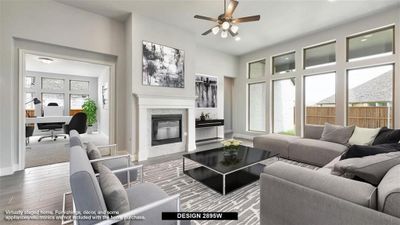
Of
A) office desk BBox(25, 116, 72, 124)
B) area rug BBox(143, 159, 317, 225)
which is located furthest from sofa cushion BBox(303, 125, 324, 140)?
office desk BBox(25, 116, 72, 124)

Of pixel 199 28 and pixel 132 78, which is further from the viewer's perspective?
pixel 199 28

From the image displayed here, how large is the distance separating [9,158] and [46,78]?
6117 millimetres

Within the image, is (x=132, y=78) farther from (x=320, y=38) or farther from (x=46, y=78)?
(x=46, y=78)

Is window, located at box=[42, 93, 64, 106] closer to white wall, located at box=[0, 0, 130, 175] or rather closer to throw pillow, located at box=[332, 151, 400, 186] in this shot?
white wall, located at box=[0, 0, 130, 175]

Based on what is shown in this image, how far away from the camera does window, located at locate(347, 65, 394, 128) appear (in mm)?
3947

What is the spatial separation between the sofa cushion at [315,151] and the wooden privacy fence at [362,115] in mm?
1716

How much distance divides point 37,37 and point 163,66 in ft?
8.05

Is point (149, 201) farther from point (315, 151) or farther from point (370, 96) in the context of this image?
point (370, 96)

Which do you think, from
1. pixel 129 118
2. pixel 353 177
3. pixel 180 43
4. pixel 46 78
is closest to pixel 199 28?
pixel 180 43

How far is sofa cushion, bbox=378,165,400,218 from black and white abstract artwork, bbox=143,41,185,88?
4.08 metres

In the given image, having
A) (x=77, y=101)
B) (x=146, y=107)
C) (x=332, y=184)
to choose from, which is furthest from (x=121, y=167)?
(x=77, y=101)

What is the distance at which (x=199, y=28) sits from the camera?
15.4ft

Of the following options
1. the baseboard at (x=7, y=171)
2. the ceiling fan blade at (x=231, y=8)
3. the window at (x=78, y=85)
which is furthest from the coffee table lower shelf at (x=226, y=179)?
the window at (x=78, y=85)

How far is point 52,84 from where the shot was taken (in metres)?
7.80
